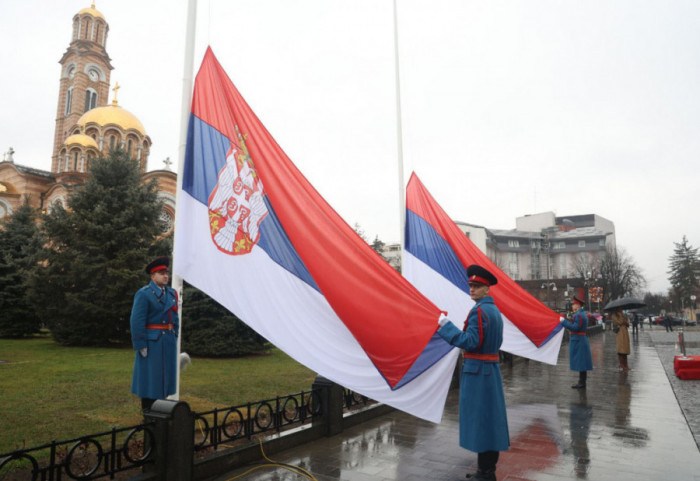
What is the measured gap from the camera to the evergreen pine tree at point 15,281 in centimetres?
2255

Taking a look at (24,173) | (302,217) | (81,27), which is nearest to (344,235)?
(302,217)

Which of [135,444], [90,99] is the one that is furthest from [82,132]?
[135,444]

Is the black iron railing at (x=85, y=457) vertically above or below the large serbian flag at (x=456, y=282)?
below

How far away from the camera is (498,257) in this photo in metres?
Result: 79.4

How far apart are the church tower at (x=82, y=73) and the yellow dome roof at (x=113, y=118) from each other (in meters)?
13.3

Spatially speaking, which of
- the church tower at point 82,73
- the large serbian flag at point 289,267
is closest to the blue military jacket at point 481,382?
the large serbian flag at point 289,267

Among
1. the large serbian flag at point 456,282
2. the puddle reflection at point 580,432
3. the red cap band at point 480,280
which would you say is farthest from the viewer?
the large serbian flag at point 456,282

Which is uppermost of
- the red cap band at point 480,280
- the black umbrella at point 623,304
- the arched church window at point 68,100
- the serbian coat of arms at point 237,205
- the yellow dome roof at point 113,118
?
the arched church window at point 68,100

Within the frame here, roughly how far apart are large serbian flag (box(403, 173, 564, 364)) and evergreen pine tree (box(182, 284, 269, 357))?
869cm

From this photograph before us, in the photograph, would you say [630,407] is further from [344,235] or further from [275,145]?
[275,145]

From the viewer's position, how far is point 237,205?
4922 millimetres

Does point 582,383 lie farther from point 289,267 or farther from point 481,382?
point 289,267

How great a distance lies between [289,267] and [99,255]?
1668 cm

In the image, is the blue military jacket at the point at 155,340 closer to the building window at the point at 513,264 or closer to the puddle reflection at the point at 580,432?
the puddle reflection at the point at 580,432
